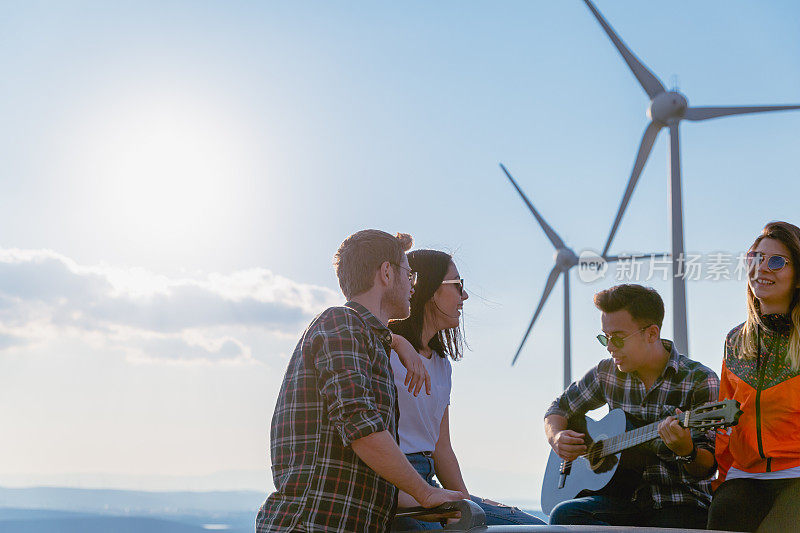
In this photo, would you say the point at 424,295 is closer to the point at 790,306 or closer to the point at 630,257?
the point at 790,306

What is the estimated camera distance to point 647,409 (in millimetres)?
5602

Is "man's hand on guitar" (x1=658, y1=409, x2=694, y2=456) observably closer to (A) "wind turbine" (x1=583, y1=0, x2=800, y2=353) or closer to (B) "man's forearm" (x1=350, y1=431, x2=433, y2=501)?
(B) "man's forearm" (x1=350, y1=431, x2=433, y2=501)

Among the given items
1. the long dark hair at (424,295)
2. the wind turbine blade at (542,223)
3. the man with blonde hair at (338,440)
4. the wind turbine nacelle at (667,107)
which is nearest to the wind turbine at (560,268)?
the wind turbine blade at (542,223)

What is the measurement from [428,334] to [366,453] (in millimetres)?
2097

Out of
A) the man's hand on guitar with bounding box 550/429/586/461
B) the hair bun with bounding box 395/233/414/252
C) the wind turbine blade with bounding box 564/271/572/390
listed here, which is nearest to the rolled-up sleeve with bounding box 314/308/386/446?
the hair bun with bounding box 395/233/414/252

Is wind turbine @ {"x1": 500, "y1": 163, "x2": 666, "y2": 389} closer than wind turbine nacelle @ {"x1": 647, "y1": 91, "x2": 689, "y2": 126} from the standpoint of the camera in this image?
No

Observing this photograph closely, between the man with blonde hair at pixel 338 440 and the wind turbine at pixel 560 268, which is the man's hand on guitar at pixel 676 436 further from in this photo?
the wind turbine at pixel 560 268

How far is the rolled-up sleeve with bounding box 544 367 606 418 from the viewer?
6012 mm

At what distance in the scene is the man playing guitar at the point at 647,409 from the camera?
16.5 feet

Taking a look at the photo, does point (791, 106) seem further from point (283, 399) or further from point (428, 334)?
point (283, 399)

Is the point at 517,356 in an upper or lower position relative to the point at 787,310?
upper

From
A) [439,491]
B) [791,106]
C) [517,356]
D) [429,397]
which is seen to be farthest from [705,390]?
[517,356]

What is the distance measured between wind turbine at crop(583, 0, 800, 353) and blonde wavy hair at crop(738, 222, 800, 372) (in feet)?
36.3

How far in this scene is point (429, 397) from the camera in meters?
5.11
